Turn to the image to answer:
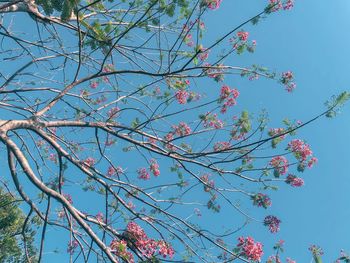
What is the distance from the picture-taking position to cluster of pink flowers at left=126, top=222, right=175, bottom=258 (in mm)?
4930

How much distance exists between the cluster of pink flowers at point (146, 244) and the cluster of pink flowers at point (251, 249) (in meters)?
0.87

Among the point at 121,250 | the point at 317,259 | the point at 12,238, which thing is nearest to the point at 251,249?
the point at 317,259

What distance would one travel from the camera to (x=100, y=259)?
563 centimetres

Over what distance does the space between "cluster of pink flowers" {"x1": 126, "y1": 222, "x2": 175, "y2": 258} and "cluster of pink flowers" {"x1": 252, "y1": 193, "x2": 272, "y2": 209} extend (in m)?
1.96

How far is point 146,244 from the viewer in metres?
4.95

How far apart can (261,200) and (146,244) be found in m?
2.29

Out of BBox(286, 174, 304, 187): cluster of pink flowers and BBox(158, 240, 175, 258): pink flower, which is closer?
BBox(158, 240, 175, 258): pink flower

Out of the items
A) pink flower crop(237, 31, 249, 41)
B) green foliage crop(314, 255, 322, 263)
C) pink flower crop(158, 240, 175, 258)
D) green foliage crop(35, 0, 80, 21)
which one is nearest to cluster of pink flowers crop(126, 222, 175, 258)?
pink flower crop(158, 240, 175, 258)

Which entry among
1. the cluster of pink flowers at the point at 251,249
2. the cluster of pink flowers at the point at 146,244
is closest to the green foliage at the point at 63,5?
the cluster of pink flowers at the point at 146,244

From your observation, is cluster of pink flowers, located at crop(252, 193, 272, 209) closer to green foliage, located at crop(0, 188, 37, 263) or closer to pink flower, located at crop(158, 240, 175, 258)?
pink flower, located at crop(158, 240, 175, 258)

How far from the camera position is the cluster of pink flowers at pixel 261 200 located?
653 cm

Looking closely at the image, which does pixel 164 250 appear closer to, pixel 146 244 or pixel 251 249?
pixel 146 244

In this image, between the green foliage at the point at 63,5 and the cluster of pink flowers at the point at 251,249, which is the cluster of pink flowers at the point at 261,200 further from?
the green foliage at the point at 63,5

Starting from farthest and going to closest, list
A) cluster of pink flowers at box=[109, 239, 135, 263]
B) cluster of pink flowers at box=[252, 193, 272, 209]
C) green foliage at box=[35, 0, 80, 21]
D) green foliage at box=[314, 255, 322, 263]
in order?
1. cluster of pink flowers at box=[252, 193, 272, 209]
2. green foliage at box=[314, 255, 322, 263]
3. cluster of pink flowers at box=[109, 239, 135, 263]
4. green foliage at box=[35, 0, 80, 21]
